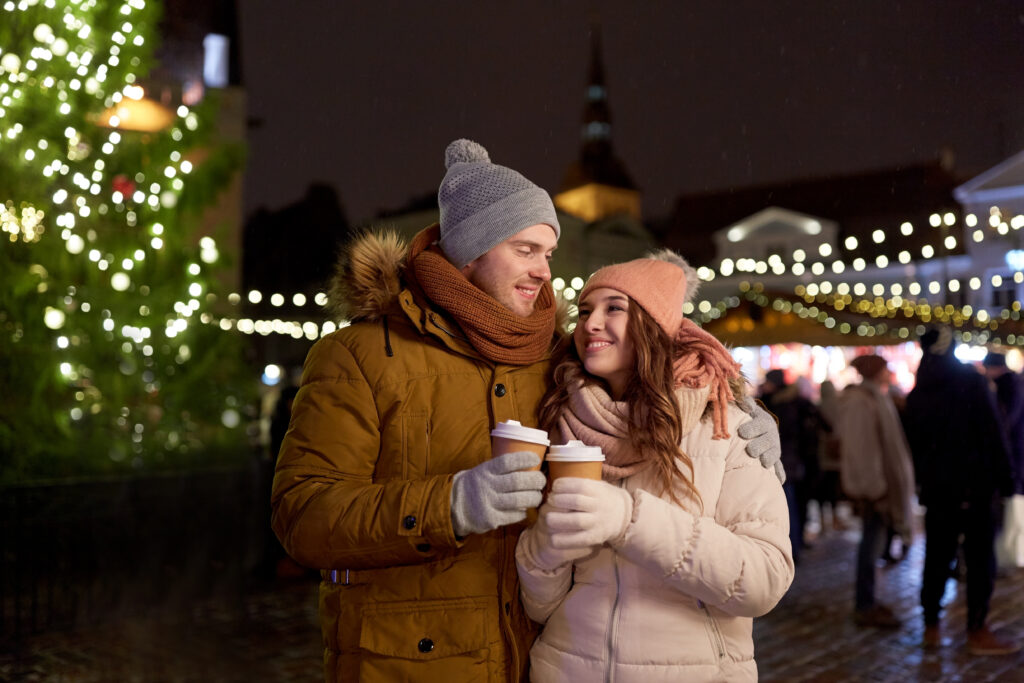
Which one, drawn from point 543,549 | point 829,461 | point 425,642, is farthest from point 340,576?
point 829,461

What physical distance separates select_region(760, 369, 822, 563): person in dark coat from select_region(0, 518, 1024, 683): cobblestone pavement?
91 cm

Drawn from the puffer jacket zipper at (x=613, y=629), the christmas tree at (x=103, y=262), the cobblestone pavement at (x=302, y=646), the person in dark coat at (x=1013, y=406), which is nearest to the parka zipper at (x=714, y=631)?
the puffer jacket zipper at (x=613, y=629)

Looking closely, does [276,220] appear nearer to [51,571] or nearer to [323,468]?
[51,571]

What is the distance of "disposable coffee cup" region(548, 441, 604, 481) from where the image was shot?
6.51 feet

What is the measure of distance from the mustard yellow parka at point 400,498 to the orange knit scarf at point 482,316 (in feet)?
0.17

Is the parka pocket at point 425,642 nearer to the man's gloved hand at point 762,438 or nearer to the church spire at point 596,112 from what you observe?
the man's gloved hand at point 762,438

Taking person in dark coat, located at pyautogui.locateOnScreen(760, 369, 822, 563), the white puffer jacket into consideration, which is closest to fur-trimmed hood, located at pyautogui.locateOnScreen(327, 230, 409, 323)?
the white puffer jacket

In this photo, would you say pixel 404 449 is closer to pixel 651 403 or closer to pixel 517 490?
pixel 517 490

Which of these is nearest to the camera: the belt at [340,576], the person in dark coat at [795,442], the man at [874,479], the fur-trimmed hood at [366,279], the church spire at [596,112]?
the belt at [340,576]

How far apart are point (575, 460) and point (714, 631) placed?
69cm

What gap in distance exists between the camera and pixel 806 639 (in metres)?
6.73

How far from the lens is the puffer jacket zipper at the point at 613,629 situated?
7.30 ft

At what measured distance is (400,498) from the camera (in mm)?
2119

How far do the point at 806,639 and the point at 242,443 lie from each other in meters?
5.56
